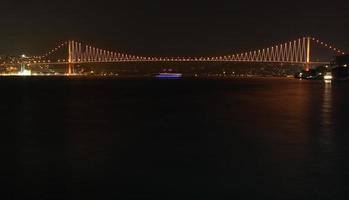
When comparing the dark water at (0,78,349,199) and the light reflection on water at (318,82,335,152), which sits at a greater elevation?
the dark water at (0,78,349,199)

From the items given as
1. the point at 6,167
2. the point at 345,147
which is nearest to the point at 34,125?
the point at 6,167

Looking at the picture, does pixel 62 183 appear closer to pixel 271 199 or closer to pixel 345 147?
pixel 271 199

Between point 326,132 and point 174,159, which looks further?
point 326,132

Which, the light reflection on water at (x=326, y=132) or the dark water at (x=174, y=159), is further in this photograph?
the light reflection on water at (x=326, y=132)

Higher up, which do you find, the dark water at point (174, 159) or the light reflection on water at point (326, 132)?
the dark water at point (174, 159)

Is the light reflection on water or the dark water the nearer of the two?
the dark water

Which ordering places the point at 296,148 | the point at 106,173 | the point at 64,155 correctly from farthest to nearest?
the point at 296,148, the point at 64,155, the point at 106,173

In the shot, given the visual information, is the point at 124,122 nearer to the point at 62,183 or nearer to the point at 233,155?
the point at 233,155

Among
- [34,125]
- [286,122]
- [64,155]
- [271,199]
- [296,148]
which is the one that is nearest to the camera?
[271,199]

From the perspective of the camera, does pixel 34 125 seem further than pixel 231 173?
Yes

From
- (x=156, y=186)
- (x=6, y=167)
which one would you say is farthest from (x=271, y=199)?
(x=6, y=167)
